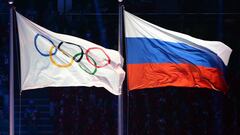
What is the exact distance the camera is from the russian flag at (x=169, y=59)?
10641 millimetres

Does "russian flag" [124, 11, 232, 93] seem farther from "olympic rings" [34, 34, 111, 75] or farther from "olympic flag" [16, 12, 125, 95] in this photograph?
"olympic rings" [34, 34, 111, 75]

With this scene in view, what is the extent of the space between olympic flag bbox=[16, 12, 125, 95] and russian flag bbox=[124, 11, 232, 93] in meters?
0.39

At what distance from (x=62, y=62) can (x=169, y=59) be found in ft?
6.41

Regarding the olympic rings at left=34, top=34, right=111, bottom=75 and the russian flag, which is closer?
the olympic rings at left=34, top=34, right=111, bottom=75

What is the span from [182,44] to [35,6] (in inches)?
522

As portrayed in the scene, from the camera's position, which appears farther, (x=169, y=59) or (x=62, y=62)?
(x=169, y=59)

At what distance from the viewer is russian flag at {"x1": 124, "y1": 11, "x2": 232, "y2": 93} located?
10641mm

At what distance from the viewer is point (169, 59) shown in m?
10.8

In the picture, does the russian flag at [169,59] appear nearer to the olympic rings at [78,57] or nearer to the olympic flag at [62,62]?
the olympic flag at [62,62]

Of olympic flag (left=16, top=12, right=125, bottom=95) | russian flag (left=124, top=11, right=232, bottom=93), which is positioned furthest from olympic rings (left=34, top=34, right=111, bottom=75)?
russian flag (left=124, top=11, right=232, bottom=93)

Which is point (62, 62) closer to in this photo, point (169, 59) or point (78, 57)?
point (78, 57)

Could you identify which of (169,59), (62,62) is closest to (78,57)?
(62,62)

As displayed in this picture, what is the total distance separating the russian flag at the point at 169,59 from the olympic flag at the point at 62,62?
386 millimetres

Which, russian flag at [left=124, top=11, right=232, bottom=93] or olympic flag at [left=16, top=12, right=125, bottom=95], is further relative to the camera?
russian flag at [left=124, top=11, right=232, bottom=93]
